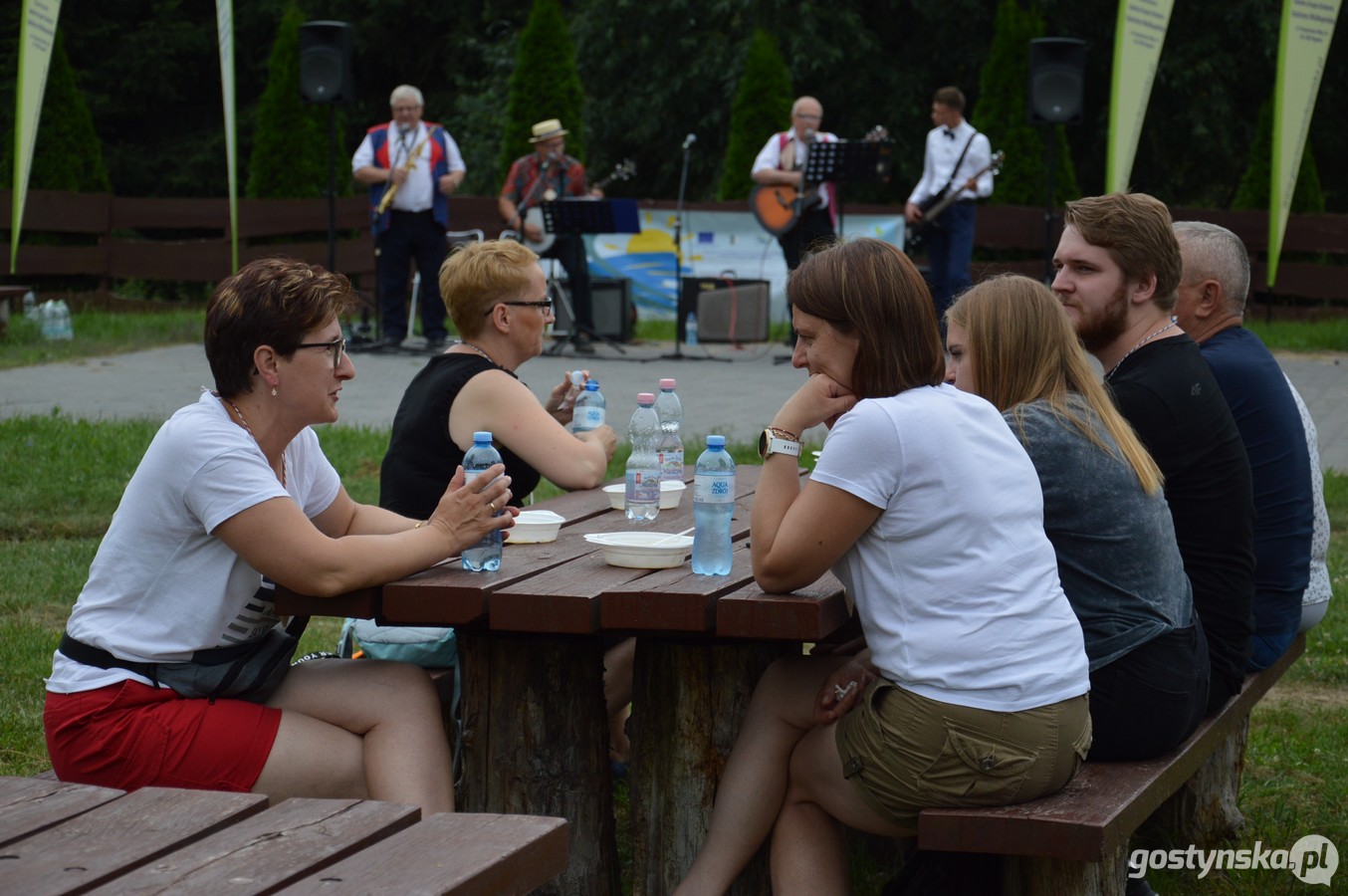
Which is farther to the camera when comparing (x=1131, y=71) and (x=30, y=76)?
(x=30, y=76)

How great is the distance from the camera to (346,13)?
27.2 m

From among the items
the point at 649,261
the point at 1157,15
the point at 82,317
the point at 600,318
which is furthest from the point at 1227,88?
the point at 82,317

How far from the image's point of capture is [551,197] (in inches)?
512

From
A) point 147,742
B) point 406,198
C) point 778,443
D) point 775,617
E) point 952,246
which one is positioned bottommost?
point 147,742

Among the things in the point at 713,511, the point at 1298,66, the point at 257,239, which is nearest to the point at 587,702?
the point at 713,511

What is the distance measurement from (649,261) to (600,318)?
8.08ft

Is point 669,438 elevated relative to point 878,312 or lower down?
lower down

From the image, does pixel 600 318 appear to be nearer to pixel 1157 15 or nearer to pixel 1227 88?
pixel 1157 15

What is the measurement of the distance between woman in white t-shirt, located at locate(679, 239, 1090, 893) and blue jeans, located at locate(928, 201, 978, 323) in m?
10.6

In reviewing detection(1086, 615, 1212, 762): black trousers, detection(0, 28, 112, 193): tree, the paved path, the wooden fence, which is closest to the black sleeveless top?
detection(1086, 615, 1212, 762): black trousers

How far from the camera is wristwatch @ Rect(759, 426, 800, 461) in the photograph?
9.52ft

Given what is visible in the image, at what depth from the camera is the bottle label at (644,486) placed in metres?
3.74

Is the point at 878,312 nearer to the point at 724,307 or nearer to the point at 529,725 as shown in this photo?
the point at 529,725

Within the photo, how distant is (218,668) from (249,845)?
3.07 ft
